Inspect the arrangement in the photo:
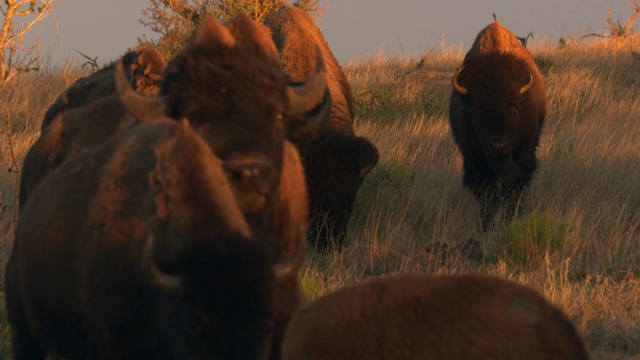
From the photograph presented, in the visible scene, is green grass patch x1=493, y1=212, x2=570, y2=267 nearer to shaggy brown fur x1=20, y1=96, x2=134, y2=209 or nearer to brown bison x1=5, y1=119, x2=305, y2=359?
shaggy brown fur x1=20, y1=96, x2=134, y2=209

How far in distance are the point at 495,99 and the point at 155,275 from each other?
7.25 metres

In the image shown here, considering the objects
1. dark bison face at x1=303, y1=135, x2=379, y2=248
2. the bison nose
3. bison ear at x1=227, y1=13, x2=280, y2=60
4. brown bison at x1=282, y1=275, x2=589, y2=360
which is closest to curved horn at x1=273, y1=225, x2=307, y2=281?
brown bison at x1=282, y1=275, x2=589, y2=360

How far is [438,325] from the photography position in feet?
11.9

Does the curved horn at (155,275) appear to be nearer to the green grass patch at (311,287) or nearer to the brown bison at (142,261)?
the brown bison at (142,261)

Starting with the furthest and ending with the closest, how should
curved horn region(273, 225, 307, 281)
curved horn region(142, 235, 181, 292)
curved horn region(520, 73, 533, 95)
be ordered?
curved horn region(520, 73, 533, 95) < curved horn region(273, 225, 307, 281) < curved horn region(142, 235, 181, 292)

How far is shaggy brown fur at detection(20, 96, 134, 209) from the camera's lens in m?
5.65

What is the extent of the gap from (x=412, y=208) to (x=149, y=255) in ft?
22.2

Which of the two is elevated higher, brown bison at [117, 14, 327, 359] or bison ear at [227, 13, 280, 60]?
brown bison at [117, 14, 327, 359]

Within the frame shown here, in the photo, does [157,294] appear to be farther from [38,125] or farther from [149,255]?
[38,125]

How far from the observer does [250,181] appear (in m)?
4.39

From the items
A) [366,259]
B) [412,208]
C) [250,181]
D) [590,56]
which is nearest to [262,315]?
[250,181]

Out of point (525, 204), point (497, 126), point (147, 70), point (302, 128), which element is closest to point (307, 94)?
point (302, 128)

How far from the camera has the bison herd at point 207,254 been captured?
358cm

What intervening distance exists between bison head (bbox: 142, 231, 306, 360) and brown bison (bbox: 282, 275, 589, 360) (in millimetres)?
227
